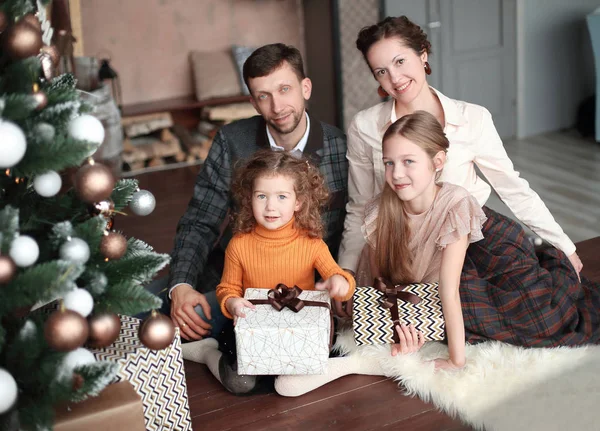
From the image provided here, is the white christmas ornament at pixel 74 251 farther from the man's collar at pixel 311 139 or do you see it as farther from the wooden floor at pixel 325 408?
the man's collar at pixel 311 139

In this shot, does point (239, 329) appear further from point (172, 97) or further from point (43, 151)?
point (172, 97)

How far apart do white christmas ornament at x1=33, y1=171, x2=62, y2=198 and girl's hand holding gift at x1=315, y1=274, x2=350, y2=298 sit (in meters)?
0.87

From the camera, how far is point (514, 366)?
7.07ft

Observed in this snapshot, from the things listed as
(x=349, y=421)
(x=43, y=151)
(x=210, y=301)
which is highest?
(x=43, y=151)

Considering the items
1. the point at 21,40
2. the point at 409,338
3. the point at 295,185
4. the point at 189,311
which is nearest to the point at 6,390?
the point at 21,40

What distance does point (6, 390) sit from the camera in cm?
136

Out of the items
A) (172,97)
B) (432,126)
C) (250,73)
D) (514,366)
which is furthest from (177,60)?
(514,366)

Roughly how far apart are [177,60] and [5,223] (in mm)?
4008

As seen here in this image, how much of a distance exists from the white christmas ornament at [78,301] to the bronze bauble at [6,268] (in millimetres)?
121

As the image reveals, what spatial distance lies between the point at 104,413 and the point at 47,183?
0.51m

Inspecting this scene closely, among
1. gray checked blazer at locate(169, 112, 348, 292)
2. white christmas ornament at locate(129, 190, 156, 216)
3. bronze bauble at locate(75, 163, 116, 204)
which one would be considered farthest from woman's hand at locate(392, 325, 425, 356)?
bronze bauble at locate(75, 163, 116, 204)

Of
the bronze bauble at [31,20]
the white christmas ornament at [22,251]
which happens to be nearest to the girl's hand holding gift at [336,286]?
the white christmas ornament at [22,251]

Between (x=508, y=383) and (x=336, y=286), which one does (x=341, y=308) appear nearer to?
(x=336, y=286)

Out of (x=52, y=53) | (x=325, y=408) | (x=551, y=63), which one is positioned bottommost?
(x=325, y=408)
